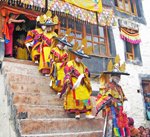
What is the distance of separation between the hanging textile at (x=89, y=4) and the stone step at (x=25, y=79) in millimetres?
2928

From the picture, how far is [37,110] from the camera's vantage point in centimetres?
521

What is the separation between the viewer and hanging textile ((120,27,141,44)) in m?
10.3

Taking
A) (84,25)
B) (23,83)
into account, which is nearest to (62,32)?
(84,25)

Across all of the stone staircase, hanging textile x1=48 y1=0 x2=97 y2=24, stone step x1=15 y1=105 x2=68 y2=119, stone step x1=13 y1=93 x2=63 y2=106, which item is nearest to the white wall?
hanging textile x1=48 y1=0 x2=97 y2=24

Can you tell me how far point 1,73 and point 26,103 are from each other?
3.91 ft

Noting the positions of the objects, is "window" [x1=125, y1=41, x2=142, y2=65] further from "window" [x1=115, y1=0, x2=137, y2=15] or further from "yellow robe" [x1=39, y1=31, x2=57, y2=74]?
"yellow robe" [x1=39, y1=31, x2=57, y2=74]

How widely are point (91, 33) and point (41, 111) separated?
190 inches

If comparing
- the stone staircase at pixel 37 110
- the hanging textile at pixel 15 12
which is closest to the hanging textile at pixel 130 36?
the hanging textile at pixel 15 12

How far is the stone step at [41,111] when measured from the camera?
495 centimetres

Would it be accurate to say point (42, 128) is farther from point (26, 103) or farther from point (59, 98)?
point (59, 98)

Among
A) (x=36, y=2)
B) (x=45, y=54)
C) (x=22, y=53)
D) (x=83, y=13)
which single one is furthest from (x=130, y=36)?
(x=45, y=54)

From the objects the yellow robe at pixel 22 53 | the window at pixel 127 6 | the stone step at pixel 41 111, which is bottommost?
the stone step at pixel 41 111

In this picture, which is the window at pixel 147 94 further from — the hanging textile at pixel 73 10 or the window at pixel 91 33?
the hanging textile at pixel 73 10

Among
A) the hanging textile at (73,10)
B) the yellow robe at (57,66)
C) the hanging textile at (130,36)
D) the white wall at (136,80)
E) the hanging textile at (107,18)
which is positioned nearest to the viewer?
the yellow robe at (57,66)
